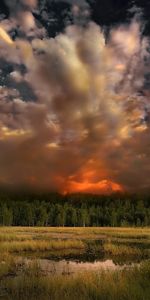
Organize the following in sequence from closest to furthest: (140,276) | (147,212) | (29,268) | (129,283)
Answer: (129,283)
(140,276)
(29,268)
(147,212)

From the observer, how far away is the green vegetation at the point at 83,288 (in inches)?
543

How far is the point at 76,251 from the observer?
119 feet

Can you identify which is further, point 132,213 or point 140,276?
point 132,213

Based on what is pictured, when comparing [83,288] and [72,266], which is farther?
[72,266]

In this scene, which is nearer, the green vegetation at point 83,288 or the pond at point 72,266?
the green vegetation at point 83,288

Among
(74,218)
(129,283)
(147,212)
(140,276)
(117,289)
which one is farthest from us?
(147,212)

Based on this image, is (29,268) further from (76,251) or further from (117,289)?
(76,251)

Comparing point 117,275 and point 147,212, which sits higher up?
point 147,212

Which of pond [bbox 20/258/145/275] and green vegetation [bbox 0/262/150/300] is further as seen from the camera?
pond [bbox 20/258/145/275]

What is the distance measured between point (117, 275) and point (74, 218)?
13044 centimetres

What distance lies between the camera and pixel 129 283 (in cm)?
1562

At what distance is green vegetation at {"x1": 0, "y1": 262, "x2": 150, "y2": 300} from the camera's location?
13.8 metres

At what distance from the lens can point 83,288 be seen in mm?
15062

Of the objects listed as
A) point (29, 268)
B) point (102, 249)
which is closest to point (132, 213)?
point (102, 249)
